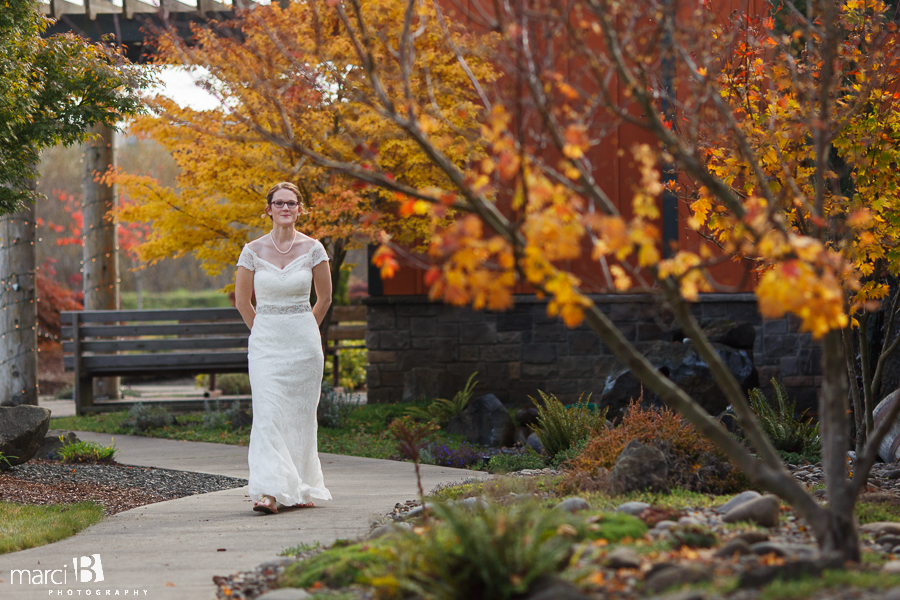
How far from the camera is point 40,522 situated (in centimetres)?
443

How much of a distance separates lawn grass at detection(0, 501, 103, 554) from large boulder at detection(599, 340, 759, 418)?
4654 millimetres

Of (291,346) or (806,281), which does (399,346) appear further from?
(806,281)

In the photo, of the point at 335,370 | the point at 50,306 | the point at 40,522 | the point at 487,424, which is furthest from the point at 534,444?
the point at 50,306

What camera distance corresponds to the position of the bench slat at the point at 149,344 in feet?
34.7

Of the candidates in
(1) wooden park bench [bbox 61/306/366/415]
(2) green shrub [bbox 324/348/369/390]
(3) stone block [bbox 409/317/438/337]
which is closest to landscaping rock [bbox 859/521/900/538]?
(3) stone block [bbox 409/317/438/337]

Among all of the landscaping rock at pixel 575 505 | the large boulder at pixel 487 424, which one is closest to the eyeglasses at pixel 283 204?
the landscaping rock at pixel 575 505

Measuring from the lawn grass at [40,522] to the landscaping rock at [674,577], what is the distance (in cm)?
320

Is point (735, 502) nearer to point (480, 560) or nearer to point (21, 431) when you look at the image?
point (480, 560)

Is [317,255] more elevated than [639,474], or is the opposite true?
[317,255]

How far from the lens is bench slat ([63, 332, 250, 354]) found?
34.7 ft

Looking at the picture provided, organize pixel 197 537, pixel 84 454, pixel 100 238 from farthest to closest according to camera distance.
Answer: pixel 100 238
pixel 84 454
pixel 197 537

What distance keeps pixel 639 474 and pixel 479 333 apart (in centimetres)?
573

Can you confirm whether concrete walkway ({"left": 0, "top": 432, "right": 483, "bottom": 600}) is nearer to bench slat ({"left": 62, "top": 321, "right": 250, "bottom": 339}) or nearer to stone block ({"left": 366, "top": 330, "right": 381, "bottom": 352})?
stone block ({"left": 366, "top": 330, "right": 381, "bottom": 352})

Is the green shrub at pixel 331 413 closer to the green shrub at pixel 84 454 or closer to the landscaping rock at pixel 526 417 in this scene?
the landscaping rock at pixel 526 417
